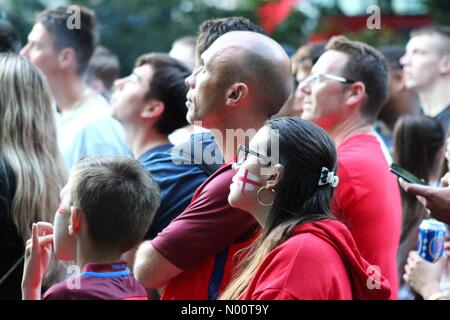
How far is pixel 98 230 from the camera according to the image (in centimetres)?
308

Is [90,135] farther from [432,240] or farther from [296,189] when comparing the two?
[296,189]

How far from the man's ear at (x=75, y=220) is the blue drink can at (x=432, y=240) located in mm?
1575

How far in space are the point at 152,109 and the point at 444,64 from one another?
2.57m

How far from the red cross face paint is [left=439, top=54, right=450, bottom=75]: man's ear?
11.5 feet

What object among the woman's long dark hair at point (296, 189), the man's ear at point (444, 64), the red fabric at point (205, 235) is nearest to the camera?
the woman's long dark hair at point (296, 189)

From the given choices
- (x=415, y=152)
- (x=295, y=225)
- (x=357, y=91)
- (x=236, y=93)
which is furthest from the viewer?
(x=415, y=152)

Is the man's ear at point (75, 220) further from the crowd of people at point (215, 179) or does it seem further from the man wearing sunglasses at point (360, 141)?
the man wearing sunglasses at point (360, 141)

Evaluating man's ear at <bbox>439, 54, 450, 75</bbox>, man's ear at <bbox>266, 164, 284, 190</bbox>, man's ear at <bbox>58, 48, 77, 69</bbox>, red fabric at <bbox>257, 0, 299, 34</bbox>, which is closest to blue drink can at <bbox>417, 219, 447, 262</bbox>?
man's ear at <bbox>266, 164, 284, 190</bbox>

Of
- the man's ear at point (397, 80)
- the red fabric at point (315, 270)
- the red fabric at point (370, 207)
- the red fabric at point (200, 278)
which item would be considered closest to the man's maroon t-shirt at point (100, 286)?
the red fabric at point (200, 278)

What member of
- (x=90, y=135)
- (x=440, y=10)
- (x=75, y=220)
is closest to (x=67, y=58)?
(x=90, y=135)

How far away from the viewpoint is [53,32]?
5559mm

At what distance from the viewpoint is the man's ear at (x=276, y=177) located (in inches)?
111

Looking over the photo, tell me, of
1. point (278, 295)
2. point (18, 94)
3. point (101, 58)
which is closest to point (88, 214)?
point (278, 295)

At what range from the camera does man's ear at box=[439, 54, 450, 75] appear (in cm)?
603
